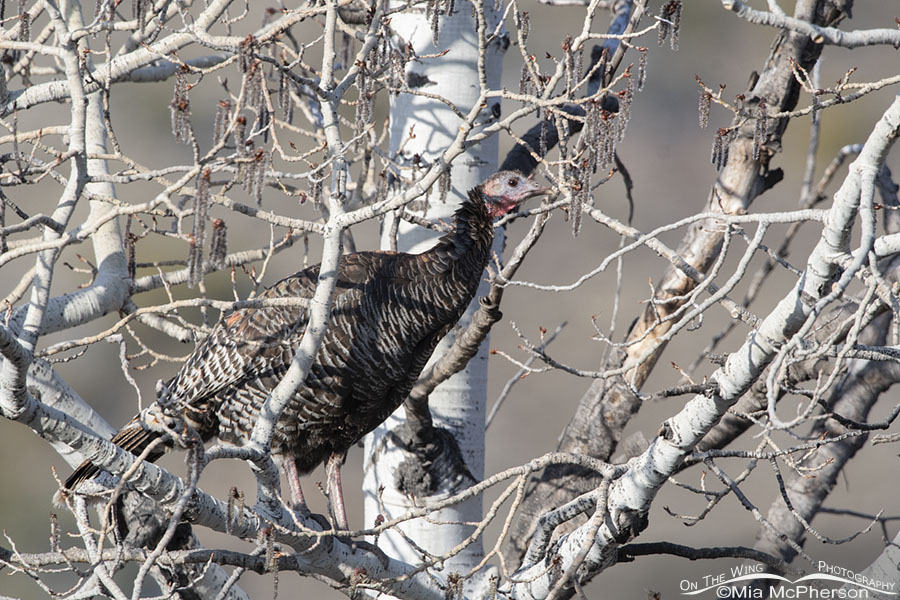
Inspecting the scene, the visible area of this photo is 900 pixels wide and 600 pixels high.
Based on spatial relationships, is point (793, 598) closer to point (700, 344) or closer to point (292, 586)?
point (292, 586)

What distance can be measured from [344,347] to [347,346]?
13mm

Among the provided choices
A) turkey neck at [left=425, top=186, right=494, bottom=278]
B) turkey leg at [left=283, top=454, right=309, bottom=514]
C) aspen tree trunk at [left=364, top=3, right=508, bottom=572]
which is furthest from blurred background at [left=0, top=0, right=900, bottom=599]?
turkey leg at [left=283, top=454, right=309, bottom=514]

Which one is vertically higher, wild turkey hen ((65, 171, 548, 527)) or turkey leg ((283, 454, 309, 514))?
wild turkey hen ((65, 171, 548, 527))

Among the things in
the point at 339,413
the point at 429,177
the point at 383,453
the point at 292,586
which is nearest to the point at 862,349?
the point at 429,177

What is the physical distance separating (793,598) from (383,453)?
231cm

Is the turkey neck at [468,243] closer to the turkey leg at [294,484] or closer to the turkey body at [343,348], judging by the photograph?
the turkey body at [343,348]

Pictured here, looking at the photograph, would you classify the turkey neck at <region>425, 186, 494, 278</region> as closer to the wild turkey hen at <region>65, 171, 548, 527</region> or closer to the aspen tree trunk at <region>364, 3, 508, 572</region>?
the wild turkey hen at <region>65, 171, 548, 527</region>

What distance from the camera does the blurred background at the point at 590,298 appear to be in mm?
15641

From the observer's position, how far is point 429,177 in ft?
7.95

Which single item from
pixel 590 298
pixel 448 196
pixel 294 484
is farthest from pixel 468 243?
pixel 590 298

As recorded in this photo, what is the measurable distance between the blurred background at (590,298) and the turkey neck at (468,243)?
8379mm

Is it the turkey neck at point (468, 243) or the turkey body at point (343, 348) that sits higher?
the turkey neck at point (468, 243)

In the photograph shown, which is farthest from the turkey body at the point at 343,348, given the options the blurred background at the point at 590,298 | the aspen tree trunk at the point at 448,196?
the blurred background at the point at 590,298

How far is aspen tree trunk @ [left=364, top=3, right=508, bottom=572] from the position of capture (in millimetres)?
4066
